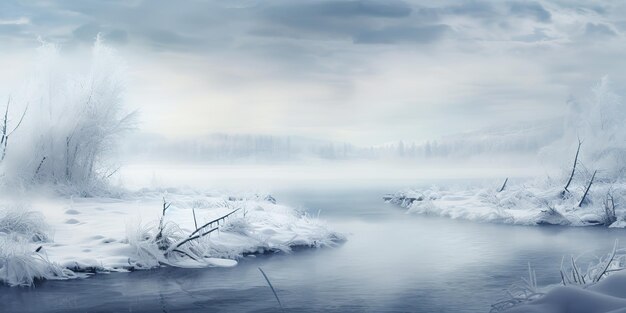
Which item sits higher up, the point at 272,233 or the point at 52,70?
the point at 52,70

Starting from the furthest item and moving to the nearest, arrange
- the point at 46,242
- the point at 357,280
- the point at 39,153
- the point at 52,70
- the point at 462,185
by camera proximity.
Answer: the point at 462,185 < the point at 52,70 < the point at 39,153 < the point at 46,242 < the point at 357,280

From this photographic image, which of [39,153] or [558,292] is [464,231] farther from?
[558,292]

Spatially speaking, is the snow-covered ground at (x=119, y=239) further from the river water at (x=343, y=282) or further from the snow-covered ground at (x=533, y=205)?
the snow-covered ground at (x=533, y=205)

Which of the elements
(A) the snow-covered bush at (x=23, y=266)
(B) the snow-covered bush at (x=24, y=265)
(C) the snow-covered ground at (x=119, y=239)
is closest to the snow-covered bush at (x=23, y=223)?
(C) the snow-covered ground at (x=119, y=239)

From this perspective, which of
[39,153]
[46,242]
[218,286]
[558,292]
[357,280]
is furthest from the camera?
[39,153]

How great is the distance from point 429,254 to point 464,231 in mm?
7321

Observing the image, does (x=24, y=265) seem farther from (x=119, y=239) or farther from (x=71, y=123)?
(x=71, y=123)

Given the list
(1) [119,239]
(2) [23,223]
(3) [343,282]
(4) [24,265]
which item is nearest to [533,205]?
(3) [343,282]

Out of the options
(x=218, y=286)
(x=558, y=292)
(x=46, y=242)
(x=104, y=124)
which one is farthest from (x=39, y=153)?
(x=558, y=292)

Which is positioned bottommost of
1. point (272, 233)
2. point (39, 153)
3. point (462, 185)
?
point (462, 185)

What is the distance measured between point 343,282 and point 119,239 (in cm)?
565

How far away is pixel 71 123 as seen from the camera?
25.1m

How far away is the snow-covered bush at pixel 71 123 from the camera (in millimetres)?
24125

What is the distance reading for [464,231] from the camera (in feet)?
83.6
